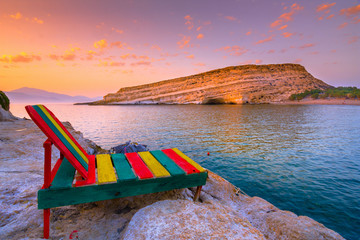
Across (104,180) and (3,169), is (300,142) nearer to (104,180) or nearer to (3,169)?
(104,180)

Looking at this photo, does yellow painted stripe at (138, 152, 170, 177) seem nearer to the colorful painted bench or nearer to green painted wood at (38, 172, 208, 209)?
the colorful painted bench

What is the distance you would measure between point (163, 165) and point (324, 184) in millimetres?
7219

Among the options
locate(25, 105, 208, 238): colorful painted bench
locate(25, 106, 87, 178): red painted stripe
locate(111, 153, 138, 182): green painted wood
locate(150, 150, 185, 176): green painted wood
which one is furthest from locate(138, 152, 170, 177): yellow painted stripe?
locate(25, 106, 87, 178): red painted stripe

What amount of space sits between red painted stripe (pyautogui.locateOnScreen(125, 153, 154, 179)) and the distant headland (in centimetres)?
A: 7885

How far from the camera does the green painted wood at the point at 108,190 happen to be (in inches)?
108

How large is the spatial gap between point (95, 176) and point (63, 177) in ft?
1.82

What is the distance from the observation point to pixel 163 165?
3877 mm

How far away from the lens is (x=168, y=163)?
402 centimetres

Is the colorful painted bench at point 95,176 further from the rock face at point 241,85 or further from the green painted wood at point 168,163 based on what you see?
the rock face at point 241,85

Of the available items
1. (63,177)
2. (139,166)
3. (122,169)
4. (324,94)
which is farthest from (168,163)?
(324,94)

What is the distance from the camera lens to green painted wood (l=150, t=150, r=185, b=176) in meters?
3.54

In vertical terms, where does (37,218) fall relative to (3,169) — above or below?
below

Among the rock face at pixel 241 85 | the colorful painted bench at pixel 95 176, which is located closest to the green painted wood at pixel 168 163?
the colorful painted bench at pixel 95 176

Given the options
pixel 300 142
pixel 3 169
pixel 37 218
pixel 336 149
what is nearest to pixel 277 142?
pixel 300 142
